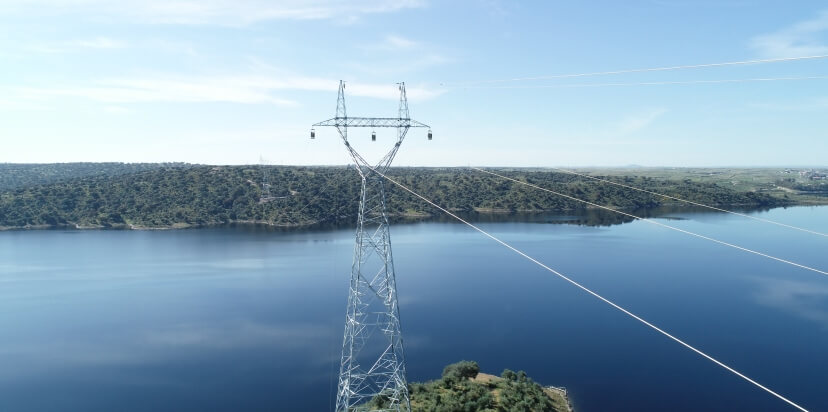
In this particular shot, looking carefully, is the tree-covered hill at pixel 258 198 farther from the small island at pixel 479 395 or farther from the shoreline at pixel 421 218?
the small island at pixel 479 395

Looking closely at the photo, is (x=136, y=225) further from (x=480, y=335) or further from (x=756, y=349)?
(x=756, y=349)

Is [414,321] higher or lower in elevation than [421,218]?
lower

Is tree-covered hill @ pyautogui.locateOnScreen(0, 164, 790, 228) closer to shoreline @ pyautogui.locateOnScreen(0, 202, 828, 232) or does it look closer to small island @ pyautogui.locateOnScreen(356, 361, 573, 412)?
shoreline @ pyautogui.locateOnScreen(0, 202, 828, 232)

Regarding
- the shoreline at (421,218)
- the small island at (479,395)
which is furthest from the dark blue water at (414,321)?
the shoreline at (421,218)

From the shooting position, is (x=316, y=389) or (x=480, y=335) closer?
(x=316, y=389)

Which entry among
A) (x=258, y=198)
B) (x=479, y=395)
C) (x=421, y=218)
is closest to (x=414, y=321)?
(x=479, y=395)

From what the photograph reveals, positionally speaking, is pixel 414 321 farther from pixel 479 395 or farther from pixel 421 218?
pixel 421 218

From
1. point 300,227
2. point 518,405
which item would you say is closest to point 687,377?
point 518,405

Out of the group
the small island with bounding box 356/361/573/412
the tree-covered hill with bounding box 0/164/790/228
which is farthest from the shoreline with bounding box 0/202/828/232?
the small island with bounding box 356/361/573/412
